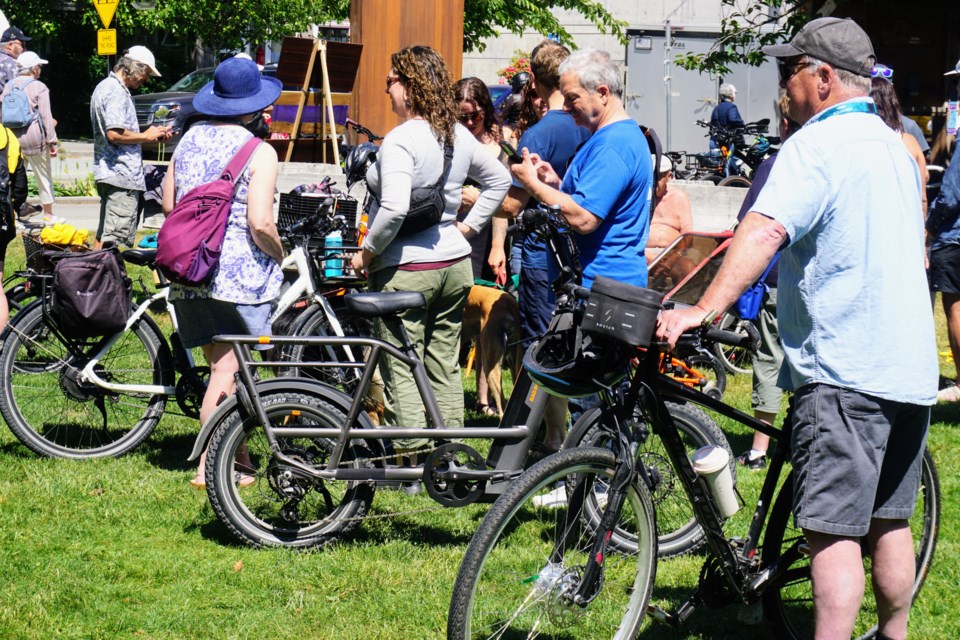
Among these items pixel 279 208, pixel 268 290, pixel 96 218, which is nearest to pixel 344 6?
pixel 96 218

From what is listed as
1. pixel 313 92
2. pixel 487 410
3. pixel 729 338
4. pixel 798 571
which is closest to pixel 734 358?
pixel 487 410

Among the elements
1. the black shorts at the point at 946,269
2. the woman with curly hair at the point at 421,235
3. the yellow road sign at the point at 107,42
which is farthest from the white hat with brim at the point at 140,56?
the yellow road sign at the point at 107,42

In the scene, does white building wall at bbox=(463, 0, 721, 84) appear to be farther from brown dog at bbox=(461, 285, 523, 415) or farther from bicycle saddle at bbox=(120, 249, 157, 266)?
bicycle saddle at bbox=(120, 249, 157, 266)

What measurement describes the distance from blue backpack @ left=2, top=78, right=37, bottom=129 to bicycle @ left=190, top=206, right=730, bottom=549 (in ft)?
26.4

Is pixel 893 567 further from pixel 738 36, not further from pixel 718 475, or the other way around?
pixel 738 36

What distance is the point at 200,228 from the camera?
5.27 m

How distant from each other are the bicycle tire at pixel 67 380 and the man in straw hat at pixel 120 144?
3.66 meters

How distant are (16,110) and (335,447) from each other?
8505 mm

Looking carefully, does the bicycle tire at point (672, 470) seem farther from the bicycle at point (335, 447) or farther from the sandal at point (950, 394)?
the sandal at point (950, 394)

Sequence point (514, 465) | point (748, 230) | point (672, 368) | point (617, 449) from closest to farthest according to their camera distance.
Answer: point (748, 230) < point (617, 449) < point (514, 465) < point (672, 368)

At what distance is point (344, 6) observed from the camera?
22172 mm

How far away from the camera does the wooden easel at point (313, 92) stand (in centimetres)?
1227

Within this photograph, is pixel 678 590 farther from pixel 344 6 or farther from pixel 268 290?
pixel 344 6

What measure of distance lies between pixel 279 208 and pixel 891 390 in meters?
5.40
